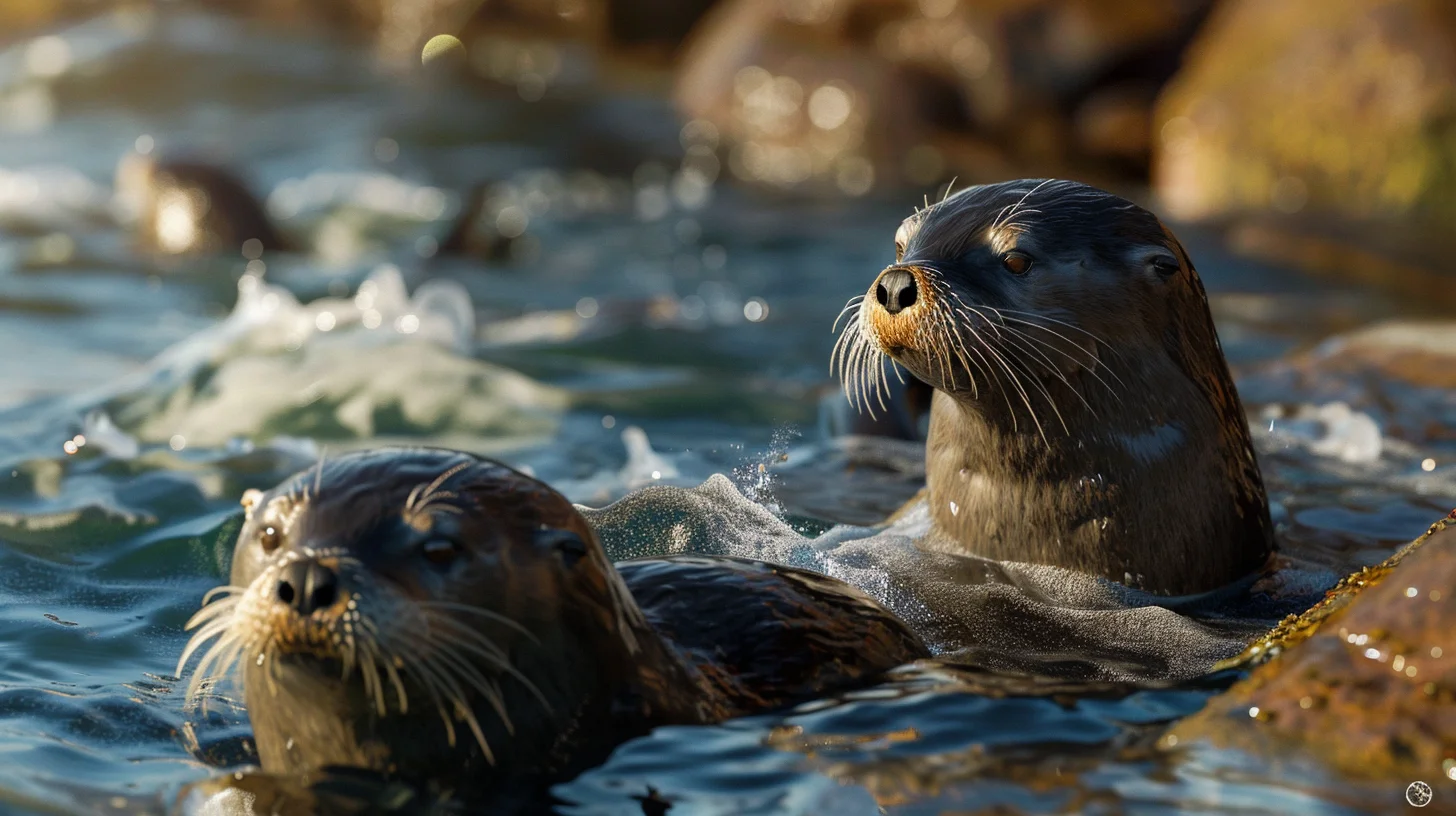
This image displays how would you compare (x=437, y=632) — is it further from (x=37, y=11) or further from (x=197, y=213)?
(x=37, y=11)

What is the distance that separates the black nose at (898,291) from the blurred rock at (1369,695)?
133 cm

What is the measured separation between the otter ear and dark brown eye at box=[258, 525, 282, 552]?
1.43ft

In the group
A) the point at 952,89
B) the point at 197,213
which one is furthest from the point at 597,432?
the point at 952,89

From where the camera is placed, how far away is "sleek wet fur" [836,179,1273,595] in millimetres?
4379

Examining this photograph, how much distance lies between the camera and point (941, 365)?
4.32 meters

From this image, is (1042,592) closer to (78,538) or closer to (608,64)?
(78,538)

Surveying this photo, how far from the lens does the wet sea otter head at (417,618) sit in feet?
9.42

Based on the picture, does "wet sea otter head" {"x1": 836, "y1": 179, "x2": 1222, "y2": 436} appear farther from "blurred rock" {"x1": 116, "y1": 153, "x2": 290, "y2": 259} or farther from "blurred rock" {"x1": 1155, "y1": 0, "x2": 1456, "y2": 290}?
"blurred rock" {"x1": 116, "y1": 153, "x2": 290, "y2": 259}

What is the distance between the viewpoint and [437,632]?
2930 mm

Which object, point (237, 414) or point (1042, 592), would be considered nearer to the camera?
point (1042, 592)

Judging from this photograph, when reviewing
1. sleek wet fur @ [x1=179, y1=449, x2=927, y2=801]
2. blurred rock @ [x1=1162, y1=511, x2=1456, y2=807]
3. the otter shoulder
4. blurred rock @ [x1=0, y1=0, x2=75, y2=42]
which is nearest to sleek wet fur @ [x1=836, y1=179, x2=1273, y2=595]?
the otter shoulder

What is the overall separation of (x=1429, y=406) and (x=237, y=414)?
465cm

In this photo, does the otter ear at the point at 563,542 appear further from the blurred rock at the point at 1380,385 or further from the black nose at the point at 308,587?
the blurred rock at the point at 1380,385

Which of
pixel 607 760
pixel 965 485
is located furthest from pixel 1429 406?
pixel 607 760
